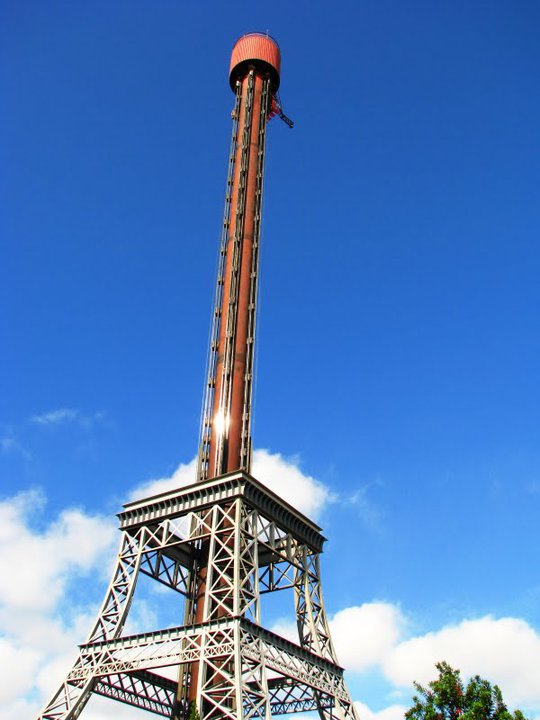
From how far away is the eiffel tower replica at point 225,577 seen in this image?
50500mm

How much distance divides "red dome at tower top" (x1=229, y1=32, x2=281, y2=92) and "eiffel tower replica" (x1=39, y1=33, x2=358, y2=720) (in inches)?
911

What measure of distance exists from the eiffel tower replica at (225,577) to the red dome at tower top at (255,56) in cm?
2314

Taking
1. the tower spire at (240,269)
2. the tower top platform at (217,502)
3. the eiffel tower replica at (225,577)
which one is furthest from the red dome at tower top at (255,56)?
the tower top platform at (217,502)

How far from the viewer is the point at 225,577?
176 ft

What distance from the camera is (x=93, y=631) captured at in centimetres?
5594

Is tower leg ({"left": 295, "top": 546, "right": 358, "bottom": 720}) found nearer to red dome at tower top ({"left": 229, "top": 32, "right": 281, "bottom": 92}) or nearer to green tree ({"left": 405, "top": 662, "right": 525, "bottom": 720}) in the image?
green tree ({"left": 405, "top": 662, "right": 525, "bottom": 720})

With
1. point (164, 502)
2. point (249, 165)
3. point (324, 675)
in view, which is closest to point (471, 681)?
point (324, 675)

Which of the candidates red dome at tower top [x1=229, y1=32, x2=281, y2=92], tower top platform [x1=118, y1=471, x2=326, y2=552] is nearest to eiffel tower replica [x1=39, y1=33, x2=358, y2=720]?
tower top platform [x1=118, y1=471, x2=326, y2=552]

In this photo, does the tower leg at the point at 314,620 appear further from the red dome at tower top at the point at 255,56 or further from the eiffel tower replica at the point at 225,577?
the red dome at tower top at the point at 255,56

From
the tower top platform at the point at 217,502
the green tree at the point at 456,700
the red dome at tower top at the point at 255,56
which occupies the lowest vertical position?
the green tree at the point at 456,700

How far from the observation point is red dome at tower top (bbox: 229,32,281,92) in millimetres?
85688

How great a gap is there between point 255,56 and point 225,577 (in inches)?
2388

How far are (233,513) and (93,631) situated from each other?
13896 millimetres

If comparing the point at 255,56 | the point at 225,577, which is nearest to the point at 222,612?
the point at 225,577
